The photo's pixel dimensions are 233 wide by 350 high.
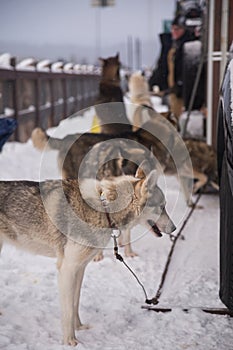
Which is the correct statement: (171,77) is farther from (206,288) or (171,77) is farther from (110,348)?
(110,348)

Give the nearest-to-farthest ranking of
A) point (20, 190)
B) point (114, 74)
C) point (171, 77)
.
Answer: point (20, 190), point (114, 74), point (171, 77)

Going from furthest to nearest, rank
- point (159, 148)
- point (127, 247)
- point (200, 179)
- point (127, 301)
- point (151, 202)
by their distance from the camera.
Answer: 1. point (200, 179)
2. point (159, 148)
3. point (127, 247)
4. point (127, 301)
5. point (151, 202)

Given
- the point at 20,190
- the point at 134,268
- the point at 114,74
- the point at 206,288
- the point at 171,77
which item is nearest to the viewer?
the point at 20,190

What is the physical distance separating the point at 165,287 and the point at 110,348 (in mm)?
925

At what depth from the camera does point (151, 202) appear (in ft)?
8.79

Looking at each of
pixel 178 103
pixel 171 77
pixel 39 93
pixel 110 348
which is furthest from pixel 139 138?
pixel 39 93

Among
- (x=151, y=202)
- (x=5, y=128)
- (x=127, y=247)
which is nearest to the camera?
(x=151, y=202)

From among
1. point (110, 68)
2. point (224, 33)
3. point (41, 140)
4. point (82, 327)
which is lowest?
point (82, 327)

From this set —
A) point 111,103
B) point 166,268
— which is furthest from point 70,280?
point 111,103

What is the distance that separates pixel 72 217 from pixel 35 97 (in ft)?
24.2

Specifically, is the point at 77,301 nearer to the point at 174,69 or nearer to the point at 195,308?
the point at 195,308

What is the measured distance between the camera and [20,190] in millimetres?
2812

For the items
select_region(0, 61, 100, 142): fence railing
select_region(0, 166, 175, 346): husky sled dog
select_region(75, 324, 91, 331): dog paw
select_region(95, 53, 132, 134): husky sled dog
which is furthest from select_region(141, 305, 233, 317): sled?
select_region(0, 61, 100, 142): fence railing

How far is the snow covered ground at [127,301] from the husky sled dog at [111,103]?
1.99 metres
